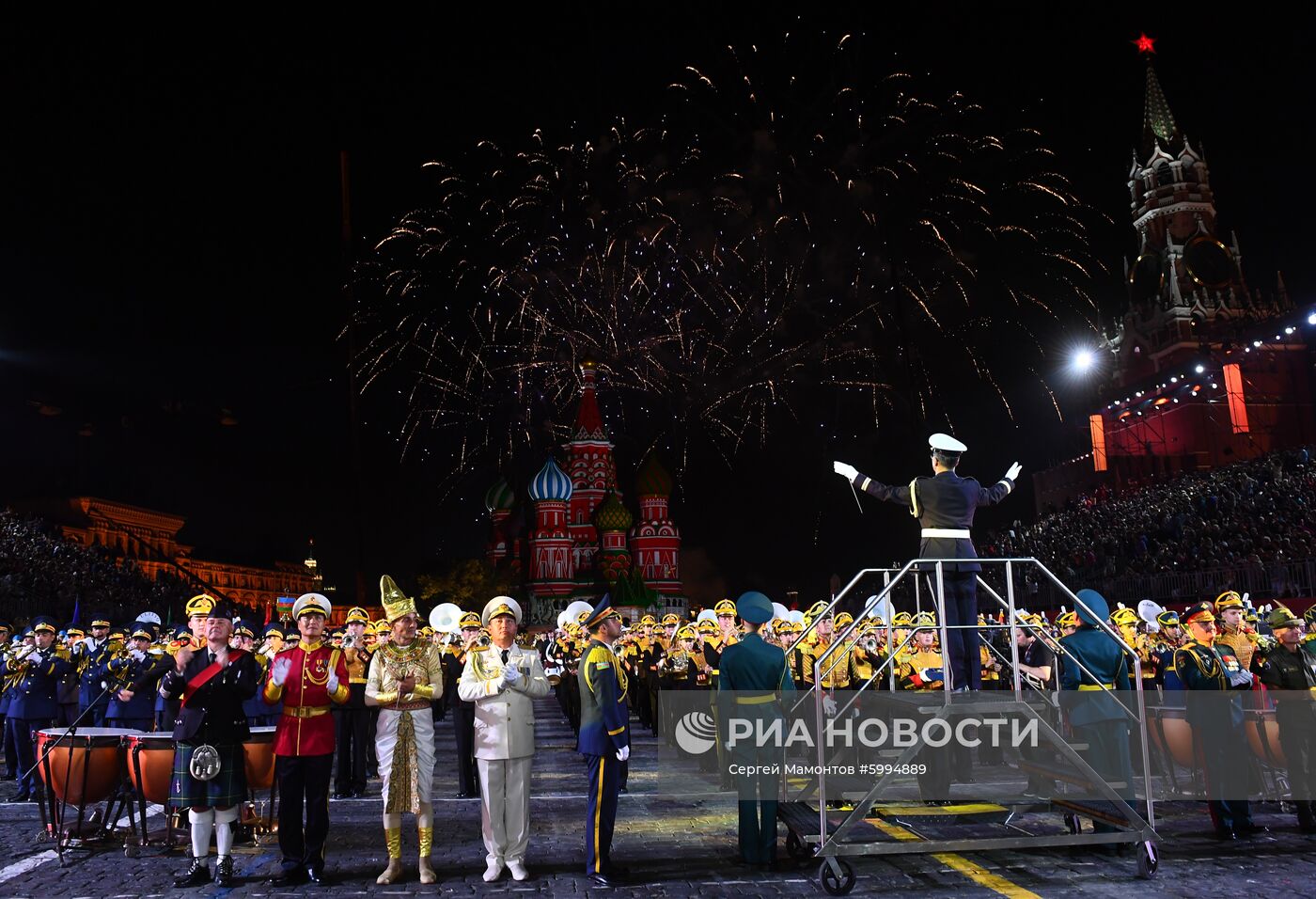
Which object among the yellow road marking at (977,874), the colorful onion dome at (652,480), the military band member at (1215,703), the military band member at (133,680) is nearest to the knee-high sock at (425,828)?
the yellow road marking at (977,874)

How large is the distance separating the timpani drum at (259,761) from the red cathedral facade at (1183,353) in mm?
44248

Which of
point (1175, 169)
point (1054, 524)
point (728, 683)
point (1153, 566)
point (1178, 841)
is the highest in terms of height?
point (1175, 169)

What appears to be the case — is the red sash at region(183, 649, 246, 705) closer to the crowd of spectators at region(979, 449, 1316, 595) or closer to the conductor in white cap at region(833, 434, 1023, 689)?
the conductor in white cap at region(833, 434, 1023, 689)

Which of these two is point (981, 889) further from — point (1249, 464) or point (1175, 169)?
point (1175, 169)

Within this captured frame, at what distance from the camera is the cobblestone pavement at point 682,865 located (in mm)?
6809

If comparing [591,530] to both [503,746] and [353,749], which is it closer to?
[353,749]

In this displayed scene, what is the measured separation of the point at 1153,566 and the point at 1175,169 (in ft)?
179

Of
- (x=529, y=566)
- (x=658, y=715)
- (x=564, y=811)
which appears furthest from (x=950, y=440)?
(x=529, y=566)

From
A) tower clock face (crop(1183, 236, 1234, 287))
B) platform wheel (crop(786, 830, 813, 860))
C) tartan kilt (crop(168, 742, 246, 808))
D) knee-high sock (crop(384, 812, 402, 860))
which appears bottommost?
platform wheel (crop(786, 830, 813, 860))

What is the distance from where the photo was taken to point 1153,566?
89.8ft

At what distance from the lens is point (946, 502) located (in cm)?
820

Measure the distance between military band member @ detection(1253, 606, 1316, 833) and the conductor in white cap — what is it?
3016 millimetres

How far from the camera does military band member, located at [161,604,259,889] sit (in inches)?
287

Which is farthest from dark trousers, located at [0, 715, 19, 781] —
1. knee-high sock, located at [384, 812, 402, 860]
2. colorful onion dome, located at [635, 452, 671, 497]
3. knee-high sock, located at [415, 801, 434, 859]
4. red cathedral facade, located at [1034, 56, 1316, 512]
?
colorful onion dome, located at [635, 452, 671, 497]
